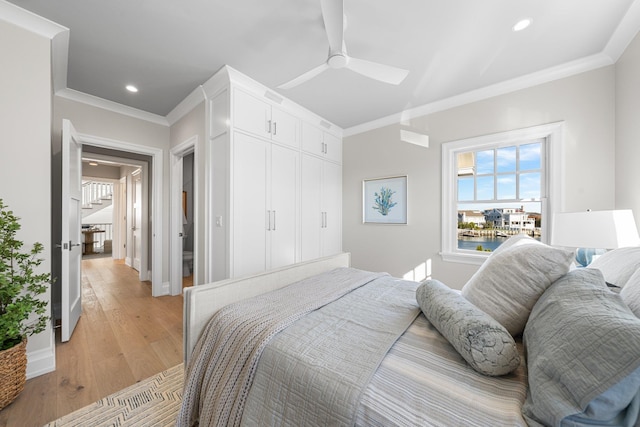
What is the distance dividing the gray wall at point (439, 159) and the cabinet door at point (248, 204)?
160cm

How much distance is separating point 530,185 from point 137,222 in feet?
19.5

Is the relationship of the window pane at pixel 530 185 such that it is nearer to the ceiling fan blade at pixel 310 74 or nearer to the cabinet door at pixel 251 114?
the ceiling fan blade at pixel 310 74

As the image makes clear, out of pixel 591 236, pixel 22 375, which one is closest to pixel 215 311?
pixel 22 375

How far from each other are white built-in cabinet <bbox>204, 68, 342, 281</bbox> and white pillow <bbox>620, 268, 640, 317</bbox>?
8.19 feet

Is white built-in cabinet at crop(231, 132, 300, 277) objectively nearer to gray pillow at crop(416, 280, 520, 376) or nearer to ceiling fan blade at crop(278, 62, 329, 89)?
ceiling fan blade at crop(278, 62, 329, 89)

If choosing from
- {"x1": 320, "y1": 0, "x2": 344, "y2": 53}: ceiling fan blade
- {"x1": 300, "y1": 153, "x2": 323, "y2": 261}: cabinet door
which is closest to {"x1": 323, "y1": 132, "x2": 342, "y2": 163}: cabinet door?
{"x1": 300, "y1": 153, "x2": 323, "y2": 261}: cabinet door

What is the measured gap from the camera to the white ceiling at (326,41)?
1.68 meters

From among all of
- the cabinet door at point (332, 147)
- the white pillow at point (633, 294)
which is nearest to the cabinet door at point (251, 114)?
the cabinet door at point (332, 147)

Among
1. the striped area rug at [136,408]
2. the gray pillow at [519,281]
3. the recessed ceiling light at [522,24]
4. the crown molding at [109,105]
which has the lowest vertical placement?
the striped area rug at [136,408]

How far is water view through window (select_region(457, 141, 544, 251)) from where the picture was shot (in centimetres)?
256

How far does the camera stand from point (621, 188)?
1990mm

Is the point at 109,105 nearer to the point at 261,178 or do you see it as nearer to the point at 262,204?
the point at 261,178

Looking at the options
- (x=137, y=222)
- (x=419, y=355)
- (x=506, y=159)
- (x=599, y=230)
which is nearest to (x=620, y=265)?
(x=599, y=230)

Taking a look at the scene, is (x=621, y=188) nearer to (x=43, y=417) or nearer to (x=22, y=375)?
(x=43, y=417)
